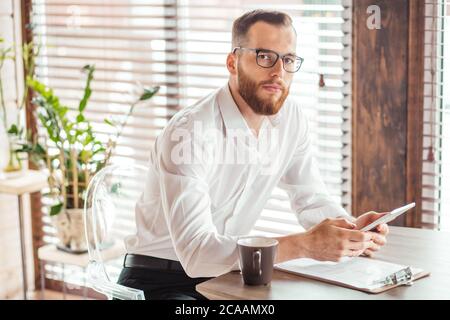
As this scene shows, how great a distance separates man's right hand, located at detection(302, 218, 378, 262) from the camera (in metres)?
1.76

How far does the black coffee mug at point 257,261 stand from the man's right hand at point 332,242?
0.11 meters

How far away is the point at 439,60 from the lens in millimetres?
2508

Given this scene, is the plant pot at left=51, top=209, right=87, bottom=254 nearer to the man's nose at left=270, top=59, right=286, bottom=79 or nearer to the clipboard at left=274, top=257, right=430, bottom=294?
the man's nose at left=270, top=59, right=286, bottom=79

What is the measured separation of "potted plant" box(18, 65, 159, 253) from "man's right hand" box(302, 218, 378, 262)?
146 centimetres

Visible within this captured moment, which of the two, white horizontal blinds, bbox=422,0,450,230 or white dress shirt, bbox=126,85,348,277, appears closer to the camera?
white dress shirt, bbox=126,85,348,277

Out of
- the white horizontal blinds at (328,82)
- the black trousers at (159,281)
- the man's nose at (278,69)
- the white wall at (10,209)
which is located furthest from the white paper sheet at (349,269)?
the white wall at (10,209)

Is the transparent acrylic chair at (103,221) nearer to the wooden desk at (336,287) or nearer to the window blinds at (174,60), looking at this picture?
the wooden desk at (336,287)

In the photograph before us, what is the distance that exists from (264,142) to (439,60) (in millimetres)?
707

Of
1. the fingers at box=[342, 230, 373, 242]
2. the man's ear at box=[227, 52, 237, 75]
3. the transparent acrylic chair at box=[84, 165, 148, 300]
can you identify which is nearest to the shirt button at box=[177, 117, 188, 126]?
the man's ear at box=[227, 52, 237, 75]

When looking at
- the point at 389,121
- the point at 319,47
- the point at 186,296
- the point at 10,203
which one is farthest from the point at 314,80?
the point at 10,203

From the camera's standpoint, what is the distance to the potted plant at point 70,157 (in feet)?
10.2

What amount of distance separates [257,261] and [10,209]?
217cm

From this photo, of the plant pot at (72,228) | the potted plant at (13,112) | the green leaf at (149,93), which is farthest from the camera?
the potted plant at (13,112)

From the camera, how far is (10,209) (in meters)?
3.55
